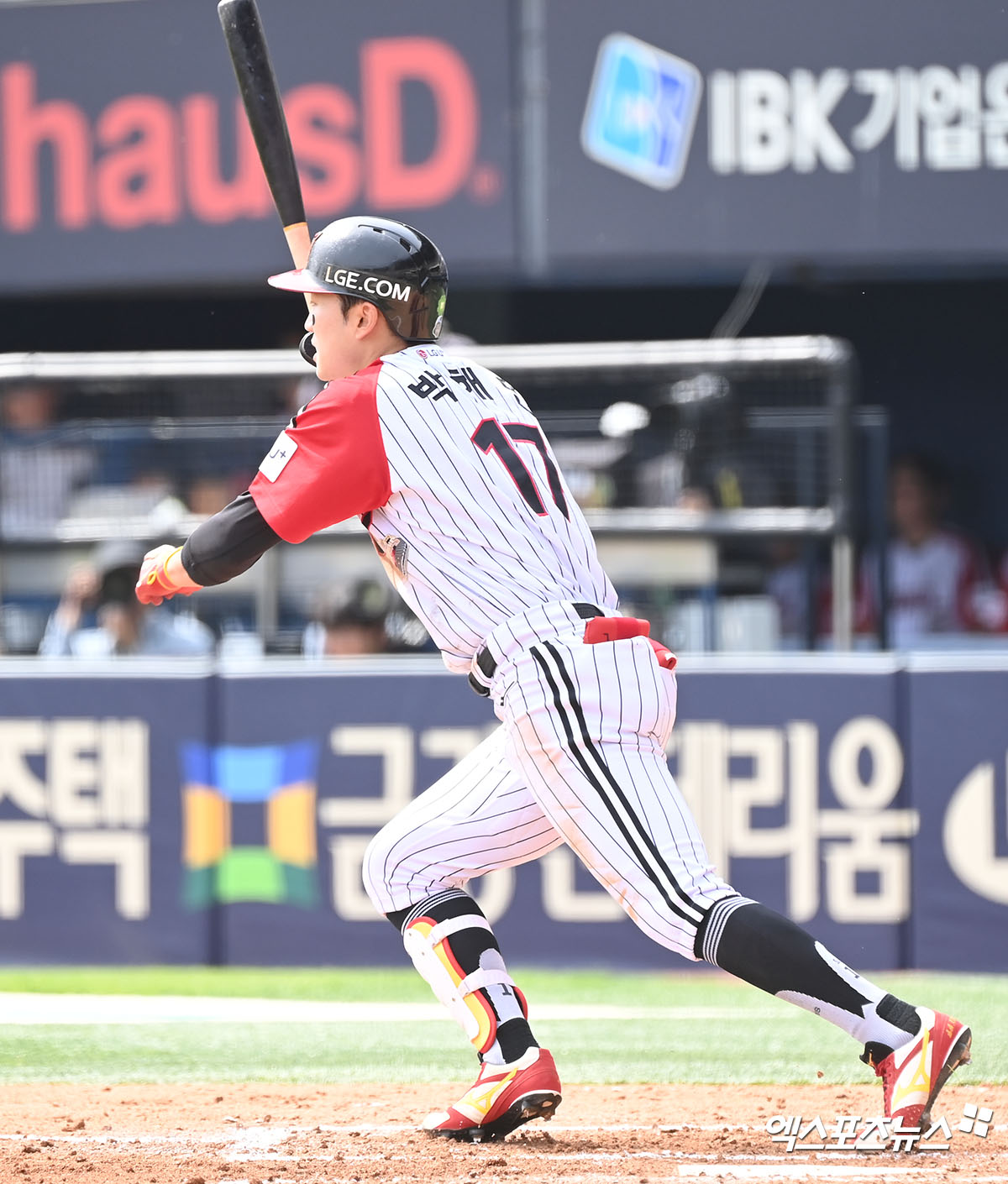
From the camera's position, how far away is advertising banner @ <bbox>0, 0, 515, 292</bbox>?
792 centimetres

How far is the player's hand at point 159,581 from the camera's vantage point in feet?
9.94

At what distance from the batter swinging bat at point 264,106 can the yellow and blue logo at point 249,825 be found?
94.6 inches

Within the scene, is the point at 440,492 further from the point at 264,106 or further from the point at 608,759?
the point at 264,106

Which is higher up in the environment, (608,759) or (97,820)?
(608,759)

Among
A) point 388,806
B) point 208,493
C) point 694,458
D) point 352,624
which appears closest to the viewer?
point 388,806

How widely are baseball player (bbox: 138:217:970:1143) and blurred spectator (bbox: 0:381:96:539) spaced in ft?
13.8

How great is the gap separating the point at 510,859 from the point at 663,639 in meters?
3.33

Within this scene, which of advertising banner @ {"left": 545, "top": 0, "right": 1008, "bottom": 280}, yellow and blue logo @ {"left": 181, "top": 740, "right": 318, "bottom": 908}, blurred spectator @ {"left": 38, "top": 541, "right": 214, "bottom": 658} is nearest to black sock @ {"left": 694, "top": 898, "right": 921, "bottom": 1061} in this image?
yellow and blue logo @ {"left": 181, "top": 740, "right": 318, "bottom": 908}

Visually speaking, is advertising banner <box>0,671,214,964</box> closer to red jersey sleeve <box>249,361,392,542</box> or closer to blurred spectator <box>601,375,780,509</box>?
blurred spectator <box>601,375,780,509</box>

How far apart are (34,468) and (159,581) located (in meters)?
4.41

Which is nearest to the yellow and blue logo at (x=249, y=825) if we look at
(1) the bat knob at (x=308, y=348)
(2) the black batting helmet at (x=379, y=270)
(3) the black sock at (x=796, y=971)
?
A: (1) the bat knob at (x=308, y=348)

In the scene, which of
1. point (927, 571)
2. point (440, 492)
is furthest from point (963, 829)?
point (440, 492)

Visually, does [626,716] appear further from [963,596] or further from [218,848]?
[963,596]

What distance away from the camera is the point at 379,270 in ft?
10.2
